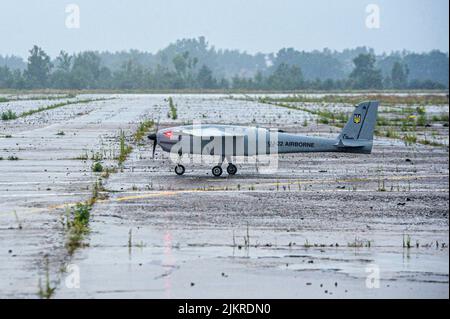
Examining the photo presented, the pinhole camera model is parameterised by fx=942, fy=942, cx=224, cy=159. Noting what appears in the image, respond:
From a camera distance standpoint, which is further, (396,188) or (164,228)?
(396,188)

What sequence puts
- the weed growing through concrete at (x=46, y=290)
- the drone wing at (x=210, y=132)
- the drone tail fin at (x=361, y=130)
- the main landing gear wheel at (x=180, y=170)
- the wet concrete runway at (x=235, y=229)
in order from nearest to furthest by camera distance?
the weed growing through concrete at (x=46, y=290), the wet concrete runway at (x=235, y=229), the drone wing at (x=210, y=132), the main landing gear wheel at (x=180, y=170), the drone tail fin at (x=361, y=130)

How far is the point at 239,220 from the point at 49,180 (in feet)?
28.5

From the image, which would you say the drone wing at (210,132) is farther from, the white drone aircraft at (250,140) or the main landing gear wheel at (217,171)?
the main landing gear wheel at (217,171)

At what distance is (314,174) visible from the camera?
2894 cm

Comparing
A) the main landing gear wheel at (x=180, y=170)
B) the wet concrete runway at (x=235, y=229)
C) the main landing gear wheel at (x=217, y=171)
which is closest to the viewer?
the wet concrete runway at (x=235, y=229)

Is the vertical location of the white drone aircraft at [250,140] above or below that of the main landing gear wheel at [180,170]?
above

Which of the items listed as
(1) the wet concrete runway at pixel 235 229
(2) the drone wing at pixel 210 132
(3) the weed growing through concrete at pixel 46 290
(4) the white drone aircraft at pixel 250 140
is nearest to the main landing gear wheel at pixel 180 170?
(4) the white drone aircraft at pixel 250 140

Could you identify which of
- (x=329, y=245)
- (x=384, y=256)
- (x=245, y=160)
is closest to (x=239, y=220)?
(x=329, y=245)

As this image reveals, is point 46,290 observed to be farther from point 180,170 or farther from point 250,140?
point 180,170

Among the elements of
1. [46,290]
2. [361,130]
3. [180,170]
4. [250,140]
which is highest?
[361,130]

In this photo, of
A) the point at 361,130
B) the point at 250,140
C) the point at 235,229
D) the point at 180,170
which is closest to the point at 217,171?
the point at 180,170

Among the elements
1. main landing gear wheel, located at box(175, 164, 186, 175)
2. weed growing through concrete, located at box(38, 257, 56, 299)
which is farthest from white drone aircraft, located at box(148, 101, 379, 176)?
weed growing through concrete, located at box(38, 257, 56, 299)
